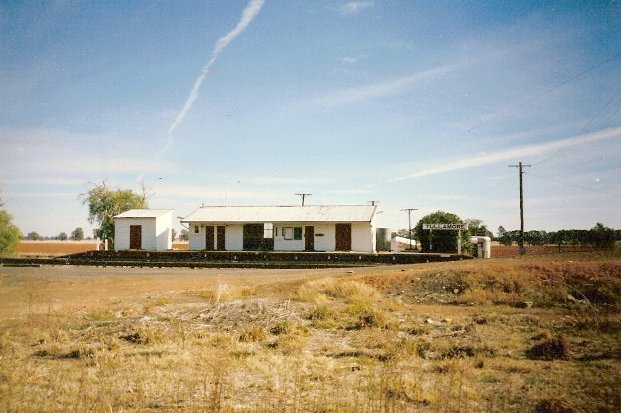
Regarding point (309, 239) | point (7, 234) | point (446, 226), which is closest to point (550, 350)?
point (446, 226)

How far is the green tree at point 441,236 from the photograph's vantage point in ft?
111

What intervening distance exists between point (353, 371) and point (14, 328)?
8781mm

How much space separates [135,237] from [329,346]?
32.1 meters

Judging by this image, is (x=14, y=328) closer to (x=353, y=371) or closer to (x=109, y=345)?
(x=109, y=345)

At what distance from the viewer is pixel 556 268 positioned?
53.0ft

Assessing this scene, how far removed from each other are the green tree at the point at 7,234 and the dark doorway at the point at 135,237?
13.9 meters

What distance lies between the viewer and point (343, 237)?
33875 mm

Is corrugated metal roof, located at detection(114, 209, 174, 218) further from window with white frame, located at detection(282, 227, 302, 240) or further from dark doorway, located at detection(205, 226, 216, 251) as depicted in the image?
window with white frame, located at detection(282, 227, 302, 240)

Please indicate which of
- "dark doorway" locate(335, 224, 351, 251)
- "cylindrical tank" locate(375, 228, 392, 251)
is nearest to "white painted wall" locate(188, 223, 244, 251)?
"dark doorway" locate(335, 224, 351, 251)

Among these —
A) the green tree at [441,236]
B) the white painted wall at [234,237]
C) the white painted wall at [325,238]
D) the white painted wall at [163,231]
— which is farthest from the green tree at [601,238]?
the white painted wall at [163,231]

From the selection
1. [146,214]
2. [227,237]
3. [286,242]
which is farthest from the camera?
[146,214]

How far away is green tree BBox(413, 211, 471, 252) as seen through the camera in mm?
33844

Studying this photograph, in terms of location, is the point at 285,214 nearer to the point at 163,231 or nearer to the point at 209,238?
the point at 209,238

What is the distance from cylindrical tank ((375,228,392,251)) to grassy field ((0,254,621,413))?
78.1ft
